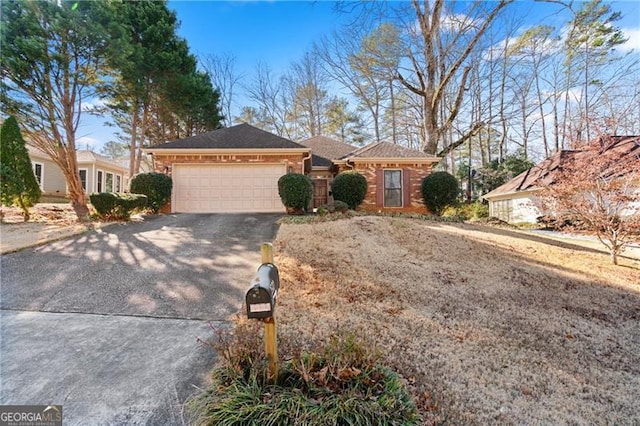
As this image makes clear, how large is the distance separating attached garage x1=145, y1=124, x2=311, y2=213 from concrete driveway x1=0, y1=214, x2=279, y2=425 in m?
4.56

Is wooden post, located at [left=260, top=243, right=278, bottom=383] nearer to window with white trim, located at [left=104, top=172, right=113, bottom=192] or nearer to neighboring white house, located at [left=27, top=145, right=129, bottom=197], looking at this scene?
neighboring white house, located at [left=27, top=145, right=129, bottom=197]

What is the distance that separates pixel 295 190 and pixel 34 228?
24.2ft

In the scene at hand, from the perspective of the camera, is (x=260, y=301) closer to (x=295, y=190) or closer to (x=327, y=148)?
(x=295, y=190)

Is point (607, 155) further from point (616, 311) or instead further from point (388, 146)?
point (388, 146)

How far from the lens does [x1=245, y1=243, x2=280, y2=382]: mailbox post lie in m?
1.78

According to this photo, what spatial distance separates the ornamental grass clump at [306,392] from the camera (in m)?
1.78

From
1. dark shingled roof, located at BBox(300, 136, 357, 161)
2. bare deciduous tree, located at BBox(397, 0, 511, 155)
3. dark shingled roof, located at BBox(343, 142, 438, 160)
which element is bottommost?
dark shingled roof, located at BBox(343, 142, 438, 160)

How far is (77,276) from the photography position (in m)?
4.43

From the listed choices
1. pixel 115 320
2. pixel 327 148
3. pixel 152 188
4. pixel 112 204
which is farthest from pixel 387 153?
pixel 115 320

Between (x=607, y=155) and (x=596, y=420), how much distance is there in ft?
22.6

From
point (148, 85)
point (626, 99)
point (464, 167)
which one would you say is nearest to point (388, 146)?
point (464, 167)

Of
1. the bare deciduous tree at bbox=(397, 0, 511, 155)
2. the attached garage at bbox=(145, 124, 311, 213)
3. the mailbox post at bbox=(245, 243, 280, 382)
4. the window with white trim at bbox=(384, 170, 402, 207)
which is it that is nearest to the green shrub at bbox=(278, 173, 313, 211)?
the attached garage at bbox=(145, 124, 311, 213)

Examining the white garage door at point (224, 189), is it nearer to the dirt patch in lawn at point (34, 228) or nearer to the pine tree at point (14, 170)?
the dirt patch in lawn at point (34, 228)

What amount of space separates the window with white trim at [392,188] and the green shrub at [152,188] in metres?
9.06
